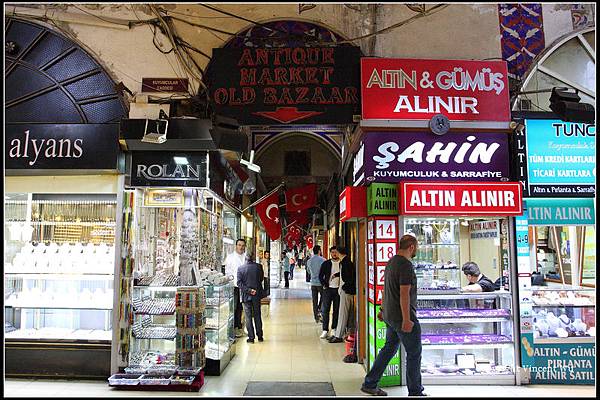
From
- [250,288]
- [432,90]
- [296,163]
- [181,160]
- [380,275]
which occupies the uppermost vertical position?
[296,163]

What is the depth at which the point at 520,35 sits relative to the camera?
5938mm

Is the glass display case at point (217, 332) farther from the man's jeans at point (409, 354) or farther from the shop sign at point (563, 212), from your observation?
the shop sign at point (563, 212)

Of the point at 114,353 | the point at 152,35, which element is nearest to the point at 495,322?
the point at 114,353

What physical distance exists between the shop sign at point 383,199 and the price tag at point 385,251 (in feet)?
1.19

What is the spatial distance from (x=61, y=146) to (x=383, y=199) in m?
3.59

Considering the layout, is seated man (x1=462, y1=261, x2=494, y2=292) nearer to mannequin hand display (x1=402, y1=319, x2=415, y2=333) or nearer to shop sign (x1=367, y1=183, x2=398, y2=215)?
shop sign (x1=367, y1=183, x2=398, y2=215)

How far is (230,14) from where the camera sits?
590 cm

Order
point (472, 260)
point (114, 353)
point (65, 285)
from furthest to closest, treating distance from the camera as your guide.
Answer: point (472, 260), point (65, 285), point (114, 353)

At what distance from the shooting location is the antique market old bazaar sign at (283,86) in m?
5.41

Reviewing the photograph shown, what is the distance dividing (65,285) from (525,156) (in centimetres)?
558

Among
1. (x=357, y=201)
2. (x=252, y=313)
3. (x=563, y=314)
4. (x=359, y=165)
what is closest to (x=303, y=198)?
(x=252, y=313)

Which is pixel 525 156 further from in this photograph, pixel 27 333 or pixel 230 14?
pixel 27 333

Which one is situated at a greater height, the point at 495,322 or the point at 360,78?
the point at 360,78

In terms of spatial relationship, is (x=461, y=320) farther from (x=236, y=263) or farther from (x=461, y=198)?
(x=236, y=263)
